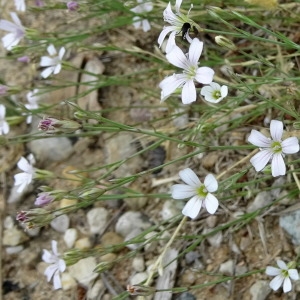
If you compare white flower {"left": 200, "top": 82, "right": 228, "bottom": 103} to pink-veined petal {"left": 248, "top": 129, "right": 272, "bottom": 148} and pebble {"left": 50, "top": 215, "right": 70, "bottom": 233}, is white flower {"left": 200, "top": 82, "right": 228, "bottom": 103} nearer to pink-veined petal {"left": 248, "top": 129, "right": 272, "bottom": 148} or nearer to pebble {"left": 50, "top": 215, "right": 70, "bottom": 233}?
pink-veined petal {"left": 248, "top": 129, "right": 272, "bottom": 148}

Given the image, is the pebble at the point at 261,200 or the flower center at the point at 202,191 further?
the pebble at the point at 261,200

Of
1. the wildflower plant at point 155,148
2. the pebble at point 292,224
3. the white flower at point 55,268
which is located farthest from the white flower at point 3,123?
the pebble at point 292,224

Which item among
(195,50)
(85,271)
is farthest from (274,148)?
(85,271)

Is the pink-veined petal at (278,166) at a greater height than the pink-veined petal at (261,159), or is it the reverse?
the pink-veined petal at (278,166)

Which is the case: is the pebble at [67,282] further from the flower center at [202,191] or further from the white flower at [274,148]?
the white flower at [274,148]

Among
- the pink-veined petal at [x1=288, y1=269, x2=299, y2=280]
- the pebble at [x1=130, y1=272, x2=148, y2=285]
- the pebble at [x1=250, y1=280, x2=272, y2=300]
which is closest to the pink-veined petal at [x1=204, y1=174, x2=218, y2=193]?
the pink-veined petal at [x1=288, y1=269, x2=299, y2=280]

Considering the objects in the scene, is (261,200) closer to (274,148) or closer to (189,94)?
(274,148)
